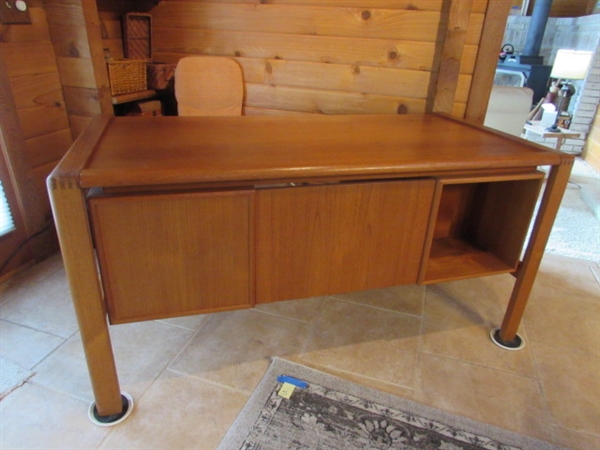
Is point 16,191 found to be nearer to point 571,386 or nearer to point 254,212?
point 254,212

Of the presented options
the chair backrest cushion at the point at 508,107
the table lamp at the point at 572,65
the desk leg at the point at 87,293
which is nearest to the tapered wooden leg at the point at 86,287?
the desk leg at the point at 87,293

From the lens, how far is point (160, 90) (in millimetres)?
2137

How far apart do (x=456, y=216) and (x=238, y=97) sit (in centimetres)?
114

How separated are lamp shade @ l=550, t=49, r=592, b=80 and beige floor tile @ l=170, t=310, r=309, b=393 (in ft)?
11.9

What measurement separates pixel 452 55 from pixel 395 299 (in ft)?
3.44

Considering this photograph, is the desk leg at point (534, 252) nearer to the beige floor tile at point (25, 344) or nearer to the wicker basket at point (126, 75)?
the beige floor tile at point (25, 344)

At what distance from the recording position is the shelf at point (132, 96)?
6.21ft

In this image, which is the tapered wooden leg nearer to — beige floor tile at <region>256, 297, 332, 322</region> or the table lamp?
beige floor tile at <region>256, 297, 332, 322</region>

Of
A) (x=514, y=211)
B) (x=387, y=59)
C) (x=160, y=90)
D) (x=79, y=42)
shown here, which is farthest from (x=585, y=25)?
→ (x=79, y=42)

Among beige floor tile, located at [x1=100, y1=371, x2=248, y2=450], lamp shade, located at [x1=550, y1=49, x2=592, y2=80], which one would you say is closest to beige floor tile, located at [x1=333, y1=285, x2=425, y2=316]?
beige floor tile, located at [x1=100, y1=371, x2=248, y2=450]

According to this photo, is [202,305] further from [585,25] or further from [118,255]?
[585,25]

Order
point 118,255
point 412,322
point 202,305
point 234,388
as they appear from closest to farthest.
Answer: point 118,255 < point 202,305 < point 234,388 < point 412,322

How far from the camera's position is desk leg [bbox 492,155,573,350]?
1.28m

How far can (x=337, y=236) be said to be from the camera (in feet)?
3.85
